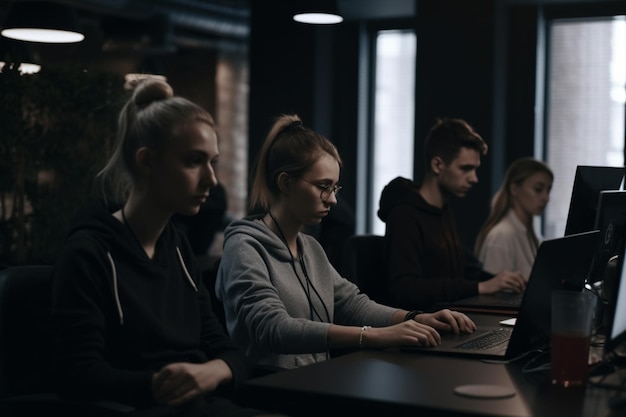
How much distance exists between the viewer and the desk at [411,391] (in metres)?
1.61

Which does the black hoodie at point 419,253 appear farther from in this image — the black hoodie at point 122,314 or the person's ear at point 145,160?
the person's ear at point 145,160

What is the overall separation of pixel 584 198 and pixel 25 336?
175 cm

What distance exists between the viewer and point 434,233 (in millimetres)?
3631

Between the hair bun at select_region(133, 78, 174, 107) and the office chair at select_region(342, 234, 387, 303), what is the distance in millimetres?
1397

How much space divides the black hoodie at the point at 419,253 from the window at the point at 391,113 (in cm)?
274

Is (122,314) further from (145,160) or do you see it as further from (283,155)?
(283,155)

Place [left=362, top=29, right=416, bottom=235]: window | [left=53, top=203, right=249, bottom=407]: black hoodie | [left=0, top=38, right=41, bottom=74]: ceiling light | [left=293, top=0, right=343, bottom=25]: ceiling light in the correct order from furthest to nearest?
[left=362, top=29, right=416, bottom=235]: window → [left=293, top=0, right=343, bottom=25]: ceiling light → [left=0, top=38, right=41, bottom=74]: ceiling light → [left=53, top=203, right=249, bottom=407]: black hoodie

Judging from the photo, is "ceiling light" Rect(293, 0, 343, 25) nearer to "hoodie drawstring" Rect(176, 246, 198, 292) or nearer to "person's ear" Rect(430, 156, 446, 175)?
"person's ear" Rect(430, 156, 446, 175)

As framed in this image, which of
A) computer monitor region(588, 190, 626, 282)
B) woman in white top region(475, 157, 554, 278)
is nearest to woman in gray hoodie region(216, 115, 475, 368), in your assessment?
computer monitor region(588, 190, 626, 282)

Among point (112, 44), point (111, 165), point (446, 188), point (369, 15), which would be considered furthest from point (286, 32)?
point (111, 165)

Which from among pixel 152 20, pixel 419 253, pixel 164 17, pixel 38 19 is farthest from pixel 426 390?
pixel 152 20

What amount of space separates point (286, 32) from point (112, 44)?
227 cm

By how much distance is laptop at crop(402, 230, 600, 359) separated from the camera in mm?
2012

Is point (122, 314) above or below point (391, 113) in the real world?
below
